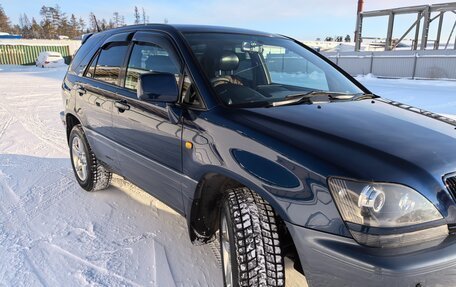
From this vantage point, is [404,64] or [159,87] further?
[404,64]

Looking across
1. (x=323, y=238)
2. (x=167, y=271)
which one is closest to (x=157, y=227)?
(x=167, y=271)

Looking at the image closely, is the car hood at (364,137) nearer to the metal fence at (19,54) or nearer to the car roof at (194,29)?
the car roof at (194,29)

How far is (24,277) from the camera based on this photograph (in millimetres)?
2576

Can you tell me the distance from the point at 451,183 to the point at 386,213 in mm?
389

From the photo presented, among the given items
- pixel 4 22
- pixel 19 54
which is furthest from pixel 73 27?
pixel 19 54

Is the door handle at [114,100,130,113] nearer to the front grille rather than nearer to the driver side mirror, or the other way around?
the driver side mirror

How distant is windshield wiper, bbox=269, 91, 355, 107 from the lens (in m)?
2.45

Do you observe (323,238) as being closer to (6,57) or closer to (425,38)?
(425,38)

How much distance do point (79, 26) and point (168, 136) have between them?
100027 millimetres

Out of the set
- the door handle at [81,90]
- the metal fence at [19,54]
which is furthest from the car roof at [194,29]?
the metal fence at [19,54]

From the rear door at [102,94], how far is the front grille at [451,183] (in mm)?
2567

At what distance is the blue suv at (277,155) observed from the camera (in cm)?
160

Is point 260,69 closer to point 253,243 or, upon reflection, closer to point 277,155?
point 277,155

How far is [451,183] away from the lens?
1.73 metres
